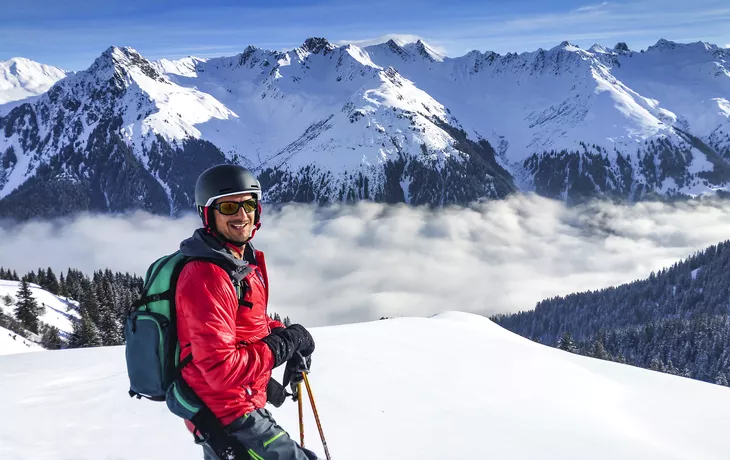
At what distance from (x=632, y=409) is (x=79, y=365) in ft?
52.8

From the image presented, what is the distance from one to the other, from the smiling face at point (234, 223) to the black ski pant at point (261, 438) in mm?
1666

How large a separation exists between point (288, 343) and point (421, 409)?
7392 millimetres

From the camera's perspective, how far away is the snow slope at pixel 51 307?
68250 millimetres

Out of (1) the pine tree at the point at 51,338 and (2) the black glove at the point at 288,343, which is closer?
(2) the black glove at the point at 288,343

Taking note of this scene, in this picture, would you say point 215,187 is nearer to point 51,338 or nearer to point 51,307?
point 51,338

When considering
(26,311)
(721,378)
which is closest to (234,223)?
(26,311)

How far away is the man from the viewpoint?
4.06 meters

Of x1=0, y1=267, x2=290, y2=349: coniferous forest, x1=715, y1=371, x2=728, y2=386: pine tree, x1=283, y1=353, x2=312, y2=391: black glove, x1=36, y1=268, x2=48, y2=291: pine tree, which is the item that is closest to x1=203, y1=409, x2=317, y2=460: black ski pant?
x1=283, y1=353, x2=312, y2=391: black glove

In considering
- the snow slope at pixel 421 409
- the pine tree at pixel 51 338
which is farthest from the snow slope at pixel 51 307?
the snow slope at pixel 421 409

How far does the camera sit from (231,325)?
14.0 feet

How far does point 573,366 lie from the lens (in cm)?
1794

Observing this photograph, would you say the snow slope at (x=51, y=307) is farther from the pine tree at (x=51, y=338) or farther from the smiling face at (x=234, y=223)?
the smiling face at (x=234, y=223)

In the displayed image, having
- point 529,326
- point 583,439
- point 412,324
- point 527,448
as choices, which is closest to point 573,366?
point 412,324

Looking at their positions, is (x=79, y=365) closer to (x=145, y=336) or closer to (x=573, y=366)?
(x=145, y=336)
